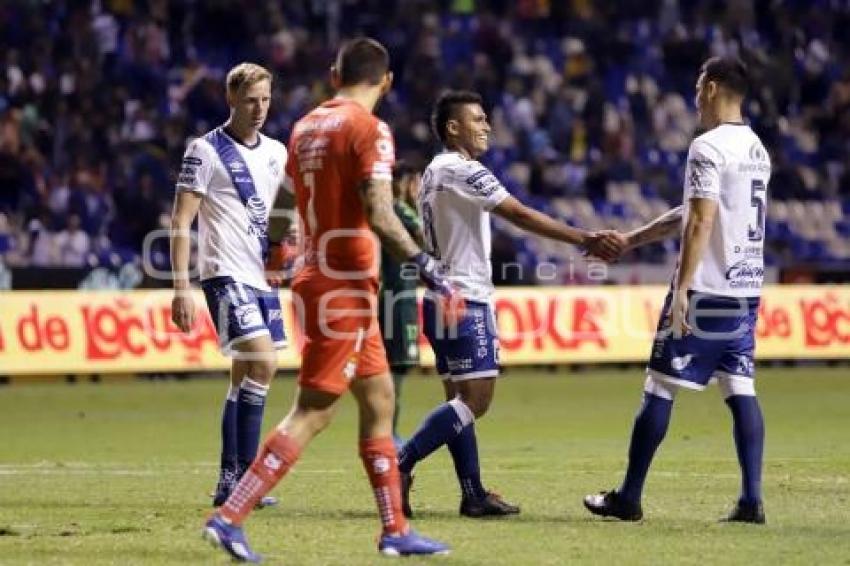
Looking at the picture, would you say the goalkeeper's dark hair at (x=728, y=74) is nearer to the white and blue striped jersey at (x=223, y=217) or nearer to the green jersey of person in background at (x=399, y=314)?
the white and blue striped jersey at (x=223, y=217)

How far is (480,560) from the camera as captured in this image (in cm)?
862

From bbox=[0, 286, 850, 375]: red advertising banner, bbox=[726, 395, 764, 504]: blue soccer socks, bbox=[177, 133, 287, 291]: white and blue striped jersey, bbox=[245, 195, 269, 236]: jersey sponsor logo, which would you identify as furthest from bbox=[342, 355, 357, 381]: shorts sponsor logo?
bbox=[0, 286, 850, 375]: red advertising banner

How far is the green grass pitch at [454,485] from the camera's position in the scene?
9.03 m

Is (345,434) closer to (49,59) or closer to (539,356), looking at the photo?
(539,356)

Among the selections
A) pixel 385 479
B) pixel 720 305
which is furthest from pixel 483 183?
pixel 385 479

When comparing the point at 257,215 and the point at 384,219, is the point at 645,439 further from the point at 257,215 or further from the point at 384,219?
the point at 257,215

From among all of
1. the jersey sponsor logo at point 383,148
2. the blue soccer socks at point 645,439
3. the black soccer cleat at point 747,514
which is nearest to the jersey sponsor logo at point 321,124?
the jersey sponsor logo at point 383,148

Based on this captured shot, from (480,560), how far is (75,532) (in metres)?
2.35

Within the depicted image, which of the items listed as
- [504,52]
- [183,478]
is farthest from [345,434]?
[504,52]

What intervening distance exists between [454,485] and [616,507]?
222cm

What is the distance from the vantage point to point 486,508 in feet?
34.4

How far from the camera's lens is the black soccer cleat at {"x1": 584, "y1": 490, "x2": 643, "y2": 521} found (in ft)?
33.4

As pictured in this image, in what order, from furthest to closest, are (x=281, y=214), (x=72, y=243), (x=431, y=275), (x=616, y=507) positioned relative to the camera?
(x=72, y=243), (x=616, y=507), (x=281, y=214), (x=431, y=275)

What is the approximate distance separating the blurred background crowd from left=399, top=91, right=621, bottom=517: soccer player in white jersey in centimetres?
1392
